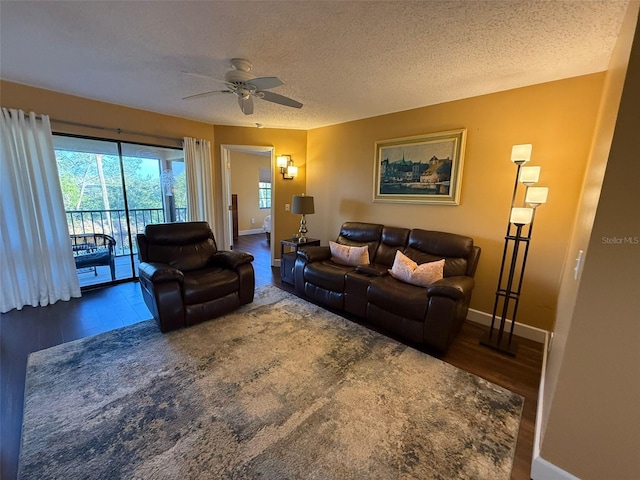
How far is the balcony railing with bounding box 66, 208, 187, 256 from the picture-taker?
12.0 feet

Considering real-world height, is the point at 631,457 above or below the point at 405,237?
below

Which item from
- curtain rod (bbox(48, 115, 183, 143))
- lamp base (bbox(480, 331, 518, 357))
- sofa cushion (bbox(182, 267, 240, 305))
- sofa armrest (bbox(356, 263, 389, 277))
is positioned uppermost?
curtain rod (bbox(48, 115, 183, 143))

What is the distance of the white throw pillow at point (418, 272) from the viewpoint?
2.66 meters

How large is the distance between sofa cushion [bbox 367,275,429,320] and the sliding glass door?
3489mm

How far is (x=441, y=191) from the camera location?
3.17m

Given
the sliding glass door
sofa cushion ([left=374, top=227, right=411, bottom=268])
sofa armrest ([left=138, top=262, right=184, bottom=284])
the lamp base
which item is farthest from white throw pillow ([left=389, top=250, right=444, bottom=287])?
the sliding glass door

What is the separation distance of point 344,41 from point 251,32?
2.12 feet

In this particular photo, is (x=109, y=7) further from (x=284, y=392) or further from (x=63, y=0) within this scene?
(x=284, y=392)

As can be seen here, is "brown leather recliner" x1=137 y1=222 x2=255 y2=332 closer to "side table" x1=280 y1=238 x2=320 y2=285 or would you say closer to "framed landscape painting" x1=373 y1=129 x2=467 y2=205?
"side table" x1=280 y1=238 x2=320 y2=285

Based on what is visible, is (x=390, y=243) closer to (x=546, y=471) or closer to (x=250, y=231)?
(x=546, y=471)

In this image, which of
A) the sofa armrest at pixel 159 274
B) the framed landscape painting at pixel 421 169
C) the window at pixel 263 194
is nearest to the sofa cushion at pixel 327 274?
the framed landscape painting at pixel 421 169

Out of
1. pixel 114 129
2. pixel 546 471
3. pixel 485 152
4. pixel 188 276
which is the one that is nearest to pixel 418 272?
pixel 485 152

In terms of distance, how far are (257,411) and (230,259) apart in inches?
72.2

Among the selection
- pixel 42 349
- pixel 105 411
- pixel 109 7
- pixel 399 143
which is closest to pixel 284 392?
pixel 105 411
